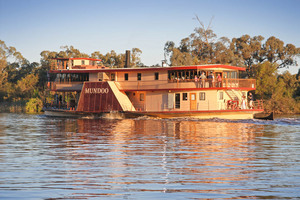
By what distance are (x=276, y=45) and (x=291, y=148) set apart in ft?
187

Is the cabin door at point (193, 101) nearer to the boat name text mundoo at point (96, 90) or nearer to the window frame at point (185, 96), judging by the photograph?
the window frame at point (185, 96)

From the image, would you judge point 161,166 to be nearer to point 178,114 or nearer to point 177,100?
point 178,114

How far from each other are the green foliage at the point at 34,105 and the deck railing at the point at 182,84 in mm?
23684

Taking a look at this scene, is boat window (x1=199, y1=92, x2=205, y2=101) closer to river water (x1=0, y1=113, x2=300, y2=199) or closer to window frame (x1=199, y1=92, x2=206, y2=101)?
window frame (x1=199, y1=92, x2=206, y2=101)

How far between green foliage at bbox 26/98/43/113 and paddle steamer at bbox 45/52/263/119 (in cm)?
1855

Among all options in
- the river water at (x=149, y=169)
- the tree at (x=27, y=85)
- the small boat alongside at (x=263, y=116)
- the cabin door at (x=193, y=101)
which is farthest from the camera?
the tree at (x=27, y=85)

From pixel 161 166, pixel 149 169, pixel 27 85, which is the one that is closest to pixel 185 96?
pixel 161 166

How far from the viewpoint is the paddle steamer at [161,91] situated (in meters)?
36.0

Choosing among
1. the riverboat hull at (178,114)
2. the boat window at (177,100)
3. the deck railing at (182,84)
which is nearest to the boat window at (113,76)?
the deck railing at (182,84)

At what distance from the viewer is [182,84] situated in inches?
1448

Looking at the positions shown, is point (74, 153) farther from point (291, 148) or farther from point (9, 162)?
point (291, 148)

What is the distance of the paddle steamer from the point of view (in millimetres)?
36031

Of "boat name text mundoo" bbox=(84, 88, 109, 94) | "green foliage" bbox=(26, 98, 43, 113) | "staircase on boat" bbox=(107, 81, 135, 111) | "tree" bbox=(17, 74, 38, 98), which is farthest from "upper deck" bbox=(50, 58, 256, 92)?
"tree" bbox=(17, 74, 38, 98)

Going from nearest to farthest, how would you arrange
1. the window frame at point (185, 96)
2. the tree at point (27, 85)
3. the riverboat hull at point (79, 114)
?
the window frame at point (185, 96)
the riverboat hull at point (79, 114)
the tree at point (27, 85)
